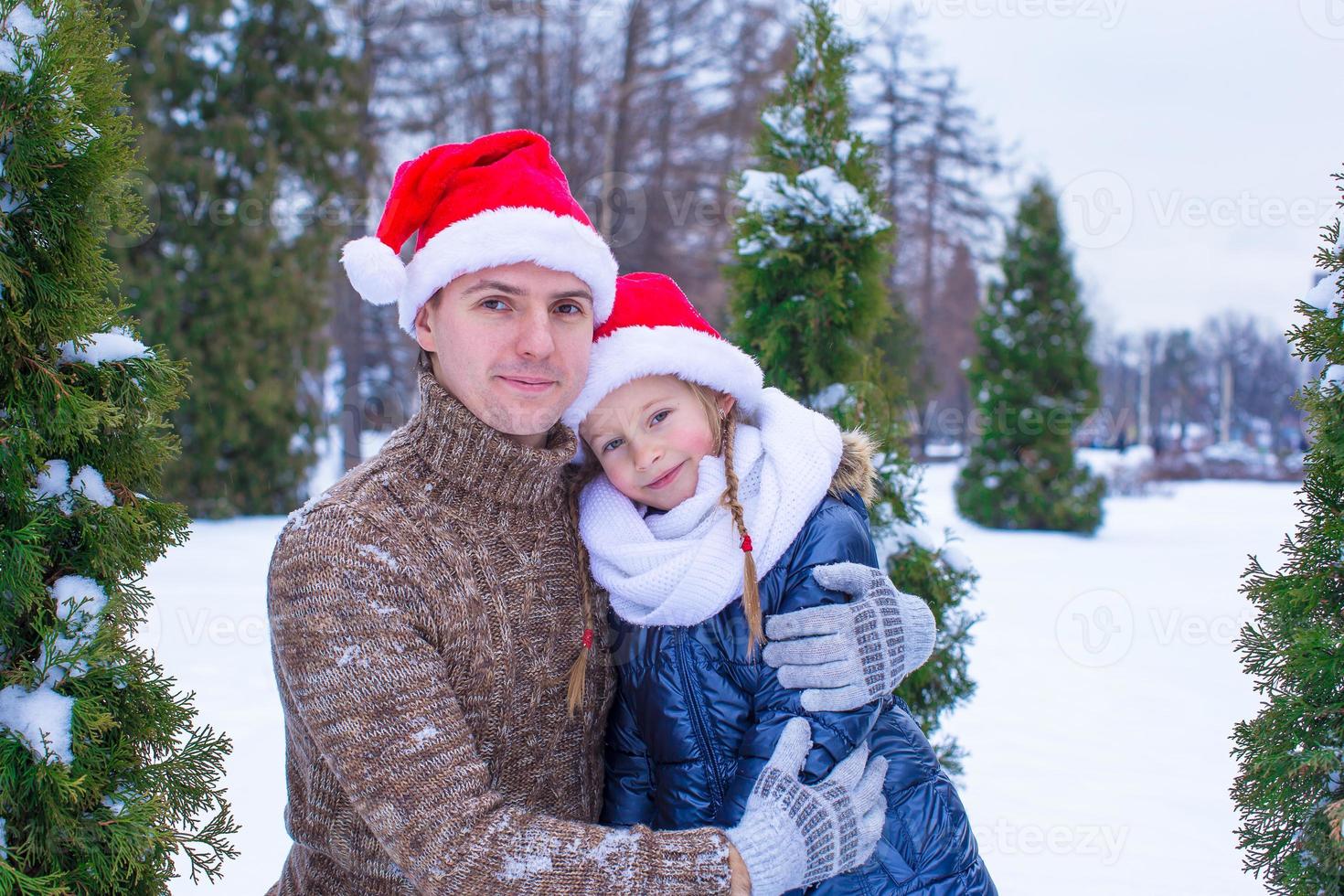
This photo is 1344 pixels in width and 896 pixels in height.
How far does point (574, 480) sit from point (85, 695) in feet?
3.89

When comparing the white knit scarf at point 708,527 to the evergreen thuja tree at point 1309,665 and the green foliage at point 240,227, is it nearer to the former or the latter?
the evergreen thuja tree at point 1309,665

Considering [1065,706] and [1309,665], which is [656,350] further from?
[1065,706]

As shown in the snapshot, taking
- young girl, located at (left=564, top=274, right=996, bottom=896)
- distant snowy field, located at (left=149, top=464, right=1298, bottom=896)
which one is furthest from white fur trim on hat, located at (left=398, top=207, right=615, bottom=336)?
distant snowy field, located at (left=149, top=464, right=1298, bottom=896)

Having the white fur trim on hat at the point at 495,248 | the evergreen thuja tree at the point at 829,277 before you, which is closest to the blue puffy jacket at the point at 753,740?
the white fur trim on hat at the point at 495,248

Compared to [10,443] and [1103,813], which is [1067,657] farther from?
[10,443]

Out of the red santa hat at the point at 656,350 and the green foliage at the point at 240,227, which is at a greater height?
the green foliage at the point at 240,227

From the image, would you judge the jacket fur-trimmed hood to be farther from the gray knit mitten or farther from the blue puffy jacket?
the gray knit mitten

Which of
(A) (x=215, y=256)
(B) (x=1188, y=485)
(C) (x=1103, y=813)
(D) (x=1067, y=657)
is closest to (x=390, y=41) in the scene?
(A) (x=215, y=256)

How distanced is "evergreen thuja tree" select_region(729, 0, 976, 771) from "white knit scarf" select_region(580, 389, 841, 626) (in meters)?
1.47

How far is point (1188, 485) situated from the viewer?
22.4 meters

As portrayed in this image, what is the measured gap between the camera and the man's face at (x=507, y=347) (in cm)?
206

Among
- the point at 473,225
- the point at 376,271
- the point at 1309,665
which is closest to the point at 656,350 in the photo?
the point at 473,225

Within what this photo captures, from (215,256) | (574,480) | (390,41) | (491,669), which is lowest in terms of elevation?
(491,669)

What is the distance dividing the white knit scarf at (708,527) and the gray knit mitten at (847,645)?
0.15m
